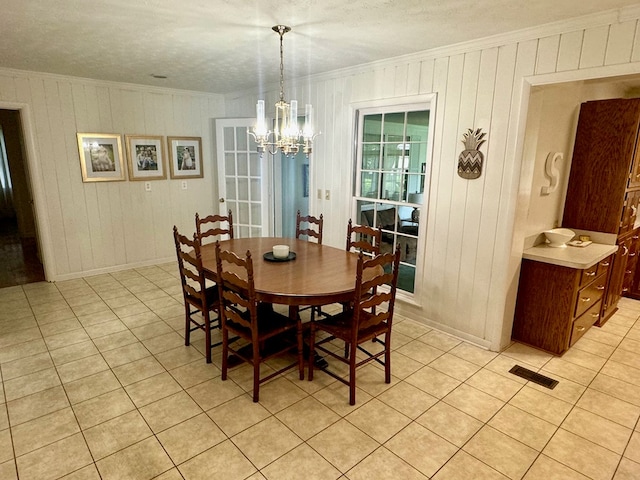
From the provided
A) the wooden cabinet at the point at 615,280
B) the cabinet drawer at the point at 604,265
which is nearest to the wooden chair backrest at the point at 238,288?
the cabinet drawer at the point at 604,265

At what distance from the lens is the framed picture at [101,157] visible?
15.0 ft

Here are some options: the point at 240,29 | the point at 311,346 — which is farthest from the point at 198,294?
the point at 240,29

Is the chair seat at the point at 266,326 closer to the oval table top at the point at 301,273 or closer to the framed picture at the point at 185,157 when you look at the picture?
Answer: the oval table top at the point at 301,273

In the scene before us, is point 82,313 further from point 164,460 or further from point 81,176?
point 164,460

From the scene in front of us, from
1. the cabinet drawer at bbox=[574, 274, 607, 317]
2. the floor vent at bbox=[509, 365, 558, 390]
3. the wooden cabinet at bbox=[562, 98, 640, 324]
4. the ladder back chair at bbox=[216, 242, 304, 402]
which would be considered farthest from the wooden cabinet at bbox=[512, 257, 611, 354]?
the ladder back chair at bbox=[216, 242, 304, 402]

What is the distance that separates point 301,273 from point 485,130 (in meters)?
1.84

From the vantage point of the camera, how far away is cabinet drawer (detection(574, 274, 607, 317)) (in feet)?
10.0

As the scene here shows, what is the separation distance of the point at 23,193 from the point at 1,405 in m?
5.61

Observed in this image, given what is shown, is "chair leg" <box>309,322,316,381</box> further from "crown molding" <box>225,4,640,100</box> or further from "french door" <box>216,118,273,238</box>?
"french door" <box>216,118,273,238</box>

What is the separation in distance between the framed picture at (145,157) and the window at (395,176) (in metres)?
2.97

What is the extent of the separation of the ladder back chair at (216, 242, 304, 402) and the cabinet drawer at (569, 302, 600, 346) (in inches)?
91.6

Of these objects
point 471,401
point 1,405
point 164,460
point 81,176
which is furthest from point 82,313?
point 471,401

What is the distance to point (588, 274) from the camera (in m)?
3.10

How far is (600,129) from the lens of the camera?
133 inches
